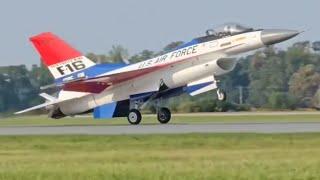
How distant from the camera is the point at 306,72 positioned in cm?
12125

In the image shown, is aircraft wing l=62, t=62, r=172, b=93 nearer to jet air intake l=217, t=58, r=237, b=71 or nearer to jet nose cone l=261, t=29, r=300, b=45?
jet air intake l=217, t=58, r=237, b=71

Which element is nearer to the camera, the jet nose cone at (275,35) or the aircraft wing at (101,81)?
the jet nose cone at (275,35)

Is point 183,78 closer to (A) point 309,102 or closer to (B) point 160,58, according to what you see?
(B) point 160,58

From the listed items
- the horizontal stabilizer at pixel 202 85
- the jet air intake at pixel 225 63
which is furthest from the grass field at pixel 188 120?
the jet air intake at pixel 225 63

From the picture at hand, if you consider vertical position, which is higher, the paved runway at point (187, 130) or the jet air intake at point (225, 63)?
the jet air intake at point (225, 63)

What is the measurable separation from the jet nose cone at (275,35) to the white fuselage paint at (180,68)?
0.68ft

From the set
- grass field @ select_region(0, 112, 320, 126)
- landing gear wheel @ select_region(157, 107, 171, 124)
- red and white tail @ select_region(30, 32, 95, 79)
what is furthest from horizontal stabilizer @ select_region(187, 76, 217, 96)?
red and white tail @ select_region(30, 32, 95, 79)

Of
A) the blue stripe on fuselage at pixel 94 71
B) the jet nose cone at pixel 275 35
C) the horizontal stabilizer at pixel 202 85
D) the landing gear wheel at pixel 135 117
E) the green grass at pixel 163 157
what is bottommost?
the green grass at pixel 163 157

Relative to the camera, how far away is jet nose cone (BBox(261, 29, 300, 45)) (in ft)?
123

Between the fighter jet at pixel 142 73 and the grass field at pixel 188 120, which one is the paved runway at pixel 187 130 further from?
the grass field at pixel 188 120

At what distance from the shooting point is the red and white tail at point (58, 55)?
135 ft

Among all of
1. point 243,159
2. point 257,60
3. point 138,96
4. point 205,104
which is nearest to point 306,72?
point 257,60

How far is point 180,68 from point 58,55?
18.4 ft

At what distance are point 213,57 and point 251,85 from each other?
9338cm
